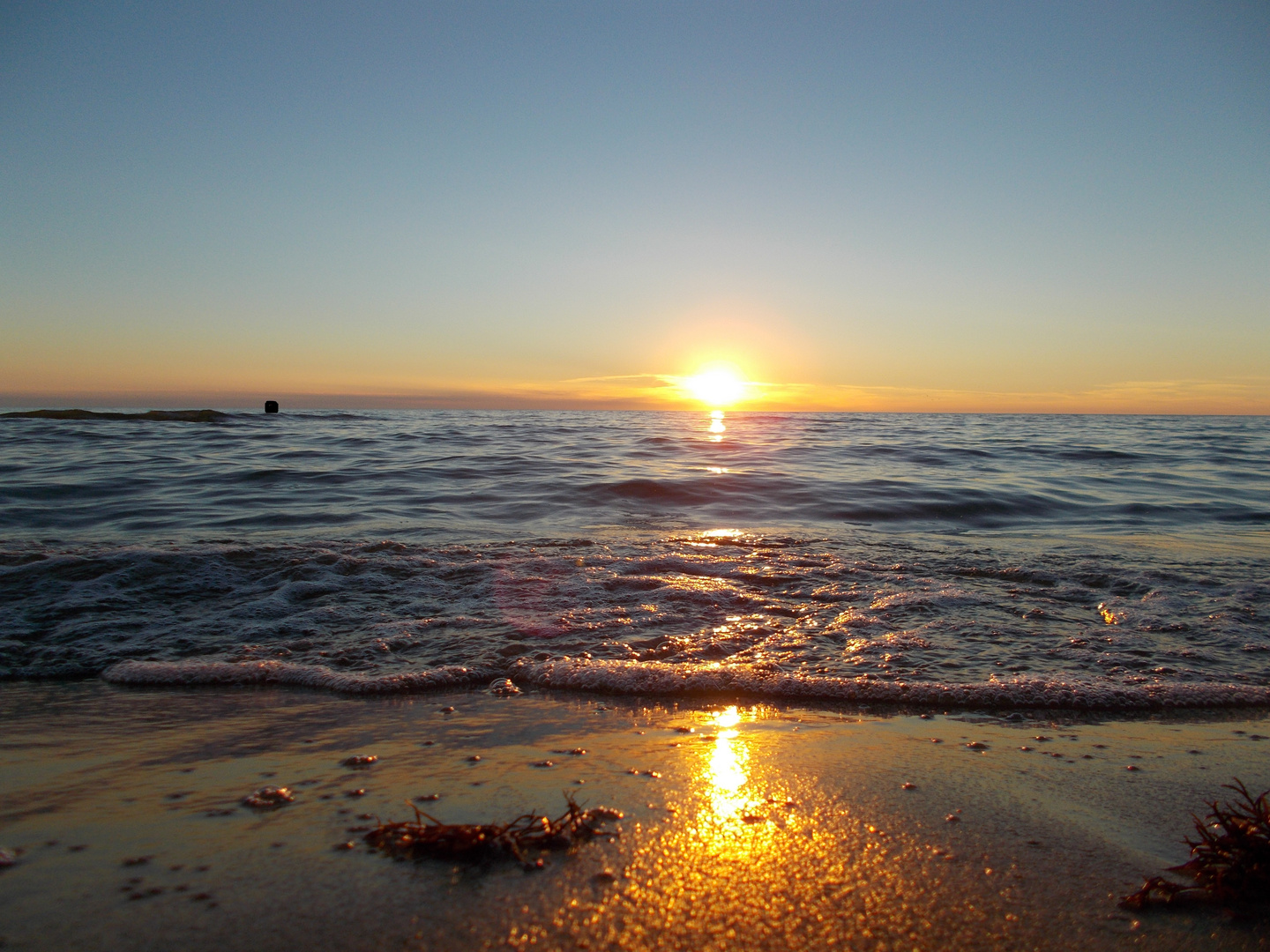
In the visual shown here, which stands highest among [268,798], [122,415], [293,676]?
[122,415]

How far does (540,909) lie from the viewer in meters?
1.50

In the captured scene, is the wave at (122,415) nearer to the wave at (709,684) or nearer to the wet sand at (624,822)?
the wave at (709,684)

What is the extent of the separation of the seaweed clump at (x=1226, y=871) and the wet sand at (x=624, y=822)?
0.20 ft

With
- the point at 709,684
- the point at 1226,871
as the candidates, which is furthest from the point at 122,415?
the point at 1226,871

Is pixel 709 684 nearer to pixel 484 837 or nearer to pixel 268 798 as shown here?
pixel 484 837

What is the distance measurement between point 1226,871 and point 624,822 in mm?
1424

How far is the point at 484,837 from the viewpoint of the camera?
Answer: 1.71m

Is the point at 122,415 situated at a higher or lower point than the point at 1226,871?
higher

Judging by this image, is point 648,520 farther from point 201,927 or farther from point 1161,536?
point 201,927

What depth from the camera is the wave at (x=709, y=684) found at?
2979mm

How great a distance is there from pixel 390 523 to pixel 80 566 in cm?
273

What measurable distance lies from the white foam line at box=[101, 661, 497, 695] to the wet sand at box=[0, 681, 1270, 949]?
20 cm

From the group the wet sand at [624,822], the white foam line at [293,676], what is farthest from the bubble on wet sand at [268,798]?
the white foam line at [293,676]

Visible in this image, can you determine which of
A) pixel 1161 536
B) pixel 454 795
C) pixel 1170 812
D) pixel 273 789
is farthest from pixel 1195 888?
pixel 1161 536
